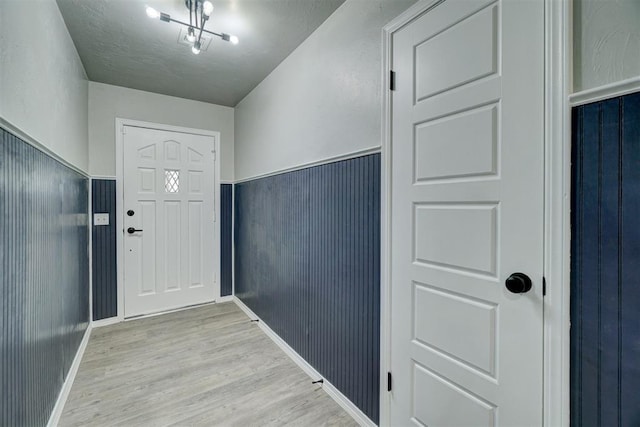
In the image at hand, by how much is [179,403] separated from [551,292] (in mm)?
2135

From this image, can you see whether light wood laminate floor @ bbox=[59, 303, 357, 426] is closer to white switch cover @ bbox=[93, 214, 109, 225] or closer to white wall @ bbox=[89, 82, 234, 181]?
white switch cover @ bbox=[93, 214, 109, 225]

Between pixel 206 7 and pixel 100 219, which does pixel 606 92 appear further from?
pixel 100 219

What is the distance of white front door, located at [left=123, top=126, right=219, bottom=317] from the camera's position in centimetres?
327

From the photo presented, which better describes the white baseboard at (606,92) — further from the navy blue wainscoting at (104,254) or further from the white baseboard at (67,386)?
the navy blue wainscoting at (104,254)

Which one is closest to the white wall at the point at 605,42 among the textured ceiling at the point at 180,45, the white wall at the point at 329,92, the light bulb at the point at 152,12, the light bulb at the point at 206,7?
the white wall at the point at 329,92

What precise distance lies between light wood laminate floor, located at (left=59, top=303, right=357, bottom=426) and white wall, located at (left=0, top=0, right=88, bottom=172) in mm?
1607

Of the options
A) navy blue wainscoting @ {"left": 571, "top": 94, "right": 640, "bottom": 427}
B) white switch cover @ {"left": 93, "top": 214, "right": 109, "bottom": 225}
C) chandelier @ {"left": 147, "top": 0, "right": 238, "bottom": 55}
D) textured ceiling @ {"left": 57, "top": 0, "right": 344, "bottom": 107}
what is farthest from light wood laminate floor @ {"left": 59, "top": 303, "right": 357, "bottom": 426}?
textured ceiling @ {"left": 57, "top": 0, "right": 344, "bottom": 107}

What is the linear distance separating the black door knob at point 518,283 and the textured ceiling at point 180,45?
6.10 feet

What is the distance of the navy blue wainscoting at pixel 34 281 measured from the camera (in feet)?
3.73

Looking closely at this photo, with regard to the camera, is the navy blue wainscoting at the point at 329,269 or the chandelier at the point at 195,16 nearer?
the navy blue wainscoting at the point at 329,269

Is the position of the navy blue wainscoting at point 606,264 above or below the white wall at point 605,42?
below

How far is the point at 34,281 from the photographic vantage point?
1.43m

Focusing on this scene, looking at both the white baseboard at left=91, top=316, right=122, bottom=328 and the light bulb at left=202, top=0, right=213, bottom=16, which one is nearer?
the light bulb at left=202, top=0, right=213, bottom=16

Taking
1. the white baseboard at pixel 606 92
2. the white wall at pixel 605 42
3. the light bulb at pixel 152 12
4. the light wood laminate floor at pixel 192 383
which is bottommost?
the light wood laminate floor at pixel 192 383
